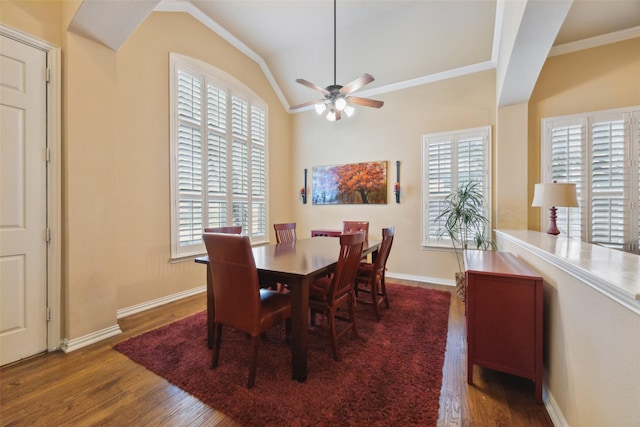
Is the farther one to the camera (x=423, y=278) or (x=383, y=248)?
(x=423, y=278)

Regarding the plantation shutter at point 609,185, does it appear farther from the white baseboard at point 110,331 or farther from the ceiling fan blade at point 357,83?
the white baseboard at point 110,331

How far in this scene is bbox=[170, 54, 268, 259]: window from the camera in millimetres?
3416

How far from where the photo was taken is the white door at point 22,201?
198 centimetres

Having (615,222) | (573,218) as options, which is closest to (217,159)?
(573,218)

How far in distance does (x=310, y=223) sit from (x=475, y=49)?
12.6ft

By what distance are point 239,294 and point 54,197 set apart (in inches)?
73.4

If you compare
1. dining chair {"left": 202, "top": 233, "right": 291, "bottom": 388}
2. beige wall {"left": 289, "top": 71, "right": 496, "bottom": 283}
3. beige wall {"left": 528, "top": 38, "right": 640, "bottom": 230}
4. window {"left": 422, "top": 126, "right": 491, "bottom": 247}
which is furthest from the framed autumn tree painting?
dining chair {"left": 202, "top": 233, "right": 291, "bottom": 388}

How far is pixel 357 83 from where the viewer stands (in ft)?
9.13

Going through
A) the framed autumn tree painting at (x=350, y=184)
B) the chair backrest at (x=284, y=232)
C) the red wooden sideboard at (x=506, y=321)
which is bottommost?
the red wooden sideboard at (x=506, y=321)

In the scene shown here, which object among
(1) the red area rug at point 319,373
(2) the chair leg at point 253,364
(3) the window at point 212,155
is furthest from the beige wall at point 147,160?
(2) the chair leg at point 253,364

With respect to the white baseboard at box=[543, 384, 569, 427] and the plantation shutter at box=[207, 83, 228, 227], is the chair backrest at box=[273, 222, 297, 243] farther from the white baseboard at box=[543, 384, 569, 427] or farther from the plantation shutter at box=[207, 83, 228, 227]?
the white baseboard at box=[543, 384, 569, 427]

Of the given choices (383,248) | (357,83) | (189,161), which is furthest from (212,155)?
(383,248)

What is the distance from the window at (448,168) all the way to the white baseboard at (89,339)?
408 centimetres

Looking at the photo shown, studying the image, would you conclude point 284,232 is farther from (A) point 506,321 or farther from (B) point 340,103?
(A) point 506,321
